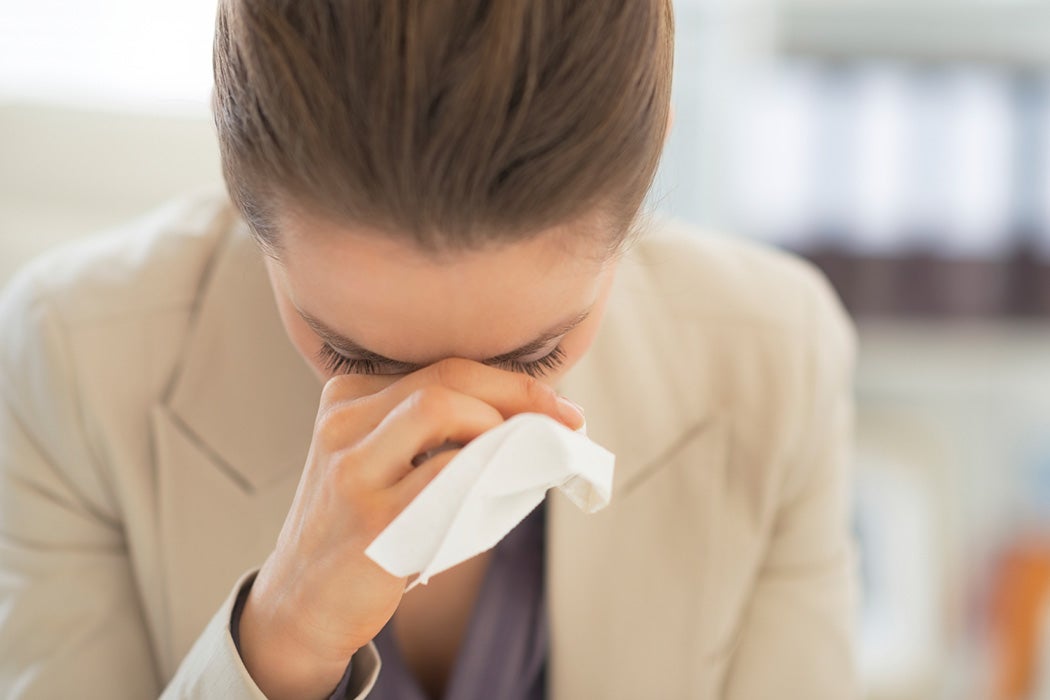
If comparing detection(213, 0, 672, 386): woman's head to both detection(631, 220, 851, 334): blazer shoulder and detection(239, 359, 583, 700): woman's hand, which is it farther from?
detection(631, 220, 851, 334): blazer shoulder

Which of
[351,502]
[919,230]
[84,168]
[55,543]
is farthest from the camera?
[919,230]

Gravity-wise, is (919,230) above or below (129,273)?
Result: below

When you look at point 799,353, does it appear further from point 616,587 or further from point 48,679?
point 48,679

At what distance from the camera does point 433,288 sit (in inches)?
23.7

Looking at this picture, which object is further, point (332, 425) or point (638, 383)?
point (638, 383)

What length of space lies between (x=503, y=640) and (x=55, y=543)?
0.39 meters

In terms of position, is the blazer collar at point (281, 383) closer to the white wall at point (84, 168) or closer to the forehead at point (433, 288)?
the forehead at point (433, 288)

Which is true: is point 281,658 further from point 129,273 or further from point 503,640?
point 129,273

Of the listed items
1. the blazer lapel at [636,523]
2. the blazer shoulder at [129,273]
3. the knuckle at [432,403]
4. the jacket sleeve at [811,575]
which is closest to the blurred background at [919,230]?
the jacket sleeve at [811,575]

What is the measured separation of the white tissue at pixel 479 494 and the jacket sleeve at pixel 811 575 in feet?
1.45

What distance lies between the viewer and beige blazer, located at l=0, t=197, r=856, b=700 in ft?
2.92

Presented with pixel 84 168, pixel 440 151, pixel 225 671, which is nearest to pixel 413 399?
pixel 440 151

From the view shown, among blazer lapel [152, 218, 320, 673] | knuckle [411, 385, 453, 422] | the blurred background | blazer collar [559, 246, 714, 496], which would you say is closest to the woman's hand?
knuckle [411, 385, 453, 422]

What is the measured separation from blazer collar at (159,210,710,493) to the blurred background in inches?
36.2
